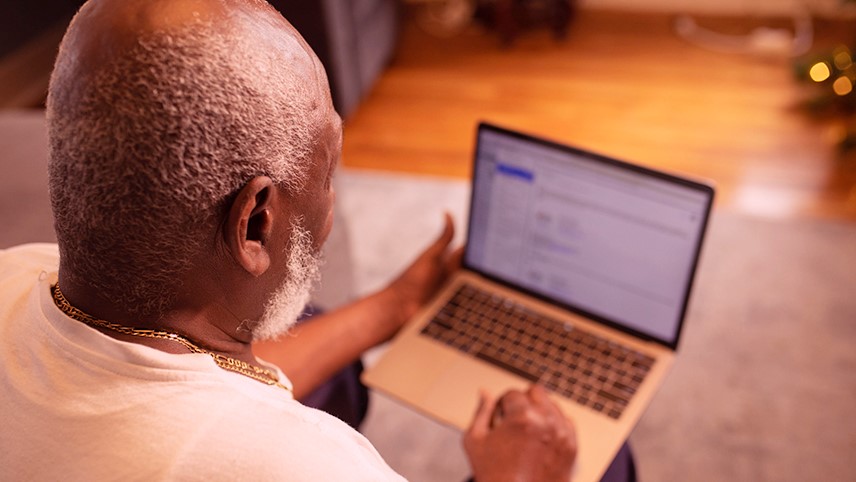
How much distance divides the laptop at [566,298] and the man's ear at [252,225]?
540mm

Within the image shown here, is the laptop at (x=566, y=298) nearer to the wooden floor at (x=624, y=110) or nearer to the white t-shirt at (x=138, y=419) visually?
the white t-shirt at (x=138, y=419)

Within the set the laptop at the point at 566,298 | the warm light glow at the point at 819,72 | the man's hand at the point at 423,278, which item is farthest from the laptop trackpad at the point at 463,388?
the warm light glow at the point at 819,72

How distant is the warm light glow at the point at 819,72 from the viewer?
298cm

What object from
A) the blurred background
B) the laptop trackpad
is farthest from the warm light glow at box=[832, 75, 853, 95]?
the laptop trackpad

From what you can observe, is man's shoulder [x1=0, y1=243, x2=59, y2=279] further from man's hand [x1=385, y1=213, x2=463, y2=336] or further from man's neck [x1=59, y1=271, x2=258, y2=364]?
man's hand [x1=385, y1=213, x2=463, y2=336]

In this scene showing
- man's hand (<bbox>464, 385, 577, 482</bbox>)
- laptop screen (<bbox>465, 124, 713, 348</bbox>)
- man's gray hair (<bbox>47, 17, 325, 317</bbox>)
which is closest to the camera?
man's gray hair (<bbox>47, 17, 325, 317</bbox>)

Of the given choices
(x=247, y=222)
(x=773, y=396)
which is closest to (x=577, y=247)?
(x=247, y=222)

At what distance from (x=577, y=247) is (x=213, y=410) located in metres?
0.76

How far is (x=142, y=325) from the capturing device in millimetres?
822

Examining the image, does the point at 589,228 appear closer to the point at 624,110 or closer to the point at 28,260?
the point at 28,260

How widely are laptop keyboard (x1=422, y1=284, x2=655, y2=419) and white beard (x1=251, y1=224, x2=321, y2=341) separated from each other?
461 mm

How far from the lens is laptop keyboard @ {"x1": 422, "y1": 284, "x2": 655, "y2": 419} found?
1.29m

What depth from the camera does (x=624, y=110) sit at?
3207mm

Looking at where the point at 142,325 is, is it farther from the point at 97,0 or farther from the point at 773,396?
the point at 773,396
